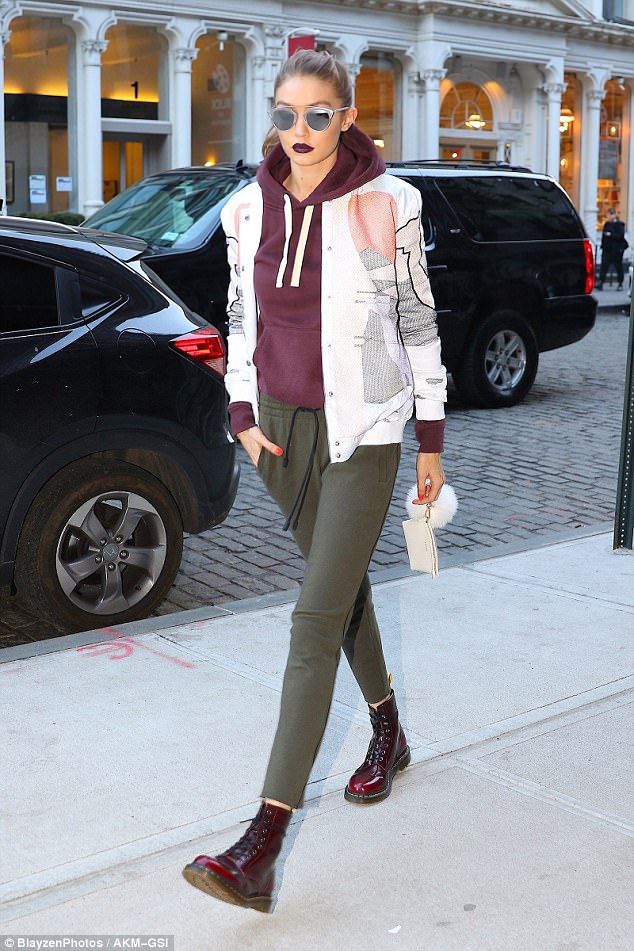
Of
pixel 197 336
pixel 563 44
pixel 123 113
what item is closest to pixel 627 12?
pixel 563 44

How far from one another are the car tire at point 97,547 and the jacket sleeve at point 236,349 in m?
1.96

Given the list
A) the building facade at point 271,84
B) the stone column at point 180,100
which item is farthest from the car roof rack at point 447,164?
the stone column at point 180,100

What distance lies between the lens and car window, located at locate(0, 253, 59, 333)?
526 centimetres

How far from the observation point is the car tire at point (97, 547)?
5.26 metres

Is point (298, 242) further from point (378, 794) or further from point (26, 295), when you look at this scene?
point (26, 295)

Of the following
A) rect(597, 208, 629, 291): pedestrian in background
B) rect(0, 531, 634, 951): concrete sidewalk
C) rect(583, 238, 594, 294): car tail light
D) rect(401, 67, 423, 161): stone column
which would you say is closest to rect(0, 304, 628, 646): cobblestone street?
rect(0, 531, 634, 951): concrete sidewalk

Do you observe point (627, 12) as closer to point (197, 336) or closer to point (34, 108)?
point (34, 108)

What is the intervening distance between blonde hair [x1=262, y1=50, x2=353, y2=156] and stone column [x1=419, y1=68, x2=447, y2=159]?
101ft

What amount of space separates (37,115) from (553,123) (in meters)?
15.7

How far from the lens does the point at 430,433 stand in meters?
3.42

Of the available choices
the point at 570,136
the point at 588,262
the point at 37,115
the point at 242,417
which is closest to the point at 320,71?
the point at 242,417

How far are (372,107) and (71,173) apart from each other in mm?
9657

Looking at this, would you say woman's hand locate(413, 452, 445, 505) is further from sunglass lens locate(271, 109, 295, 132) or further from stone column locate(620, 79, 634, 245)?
stone column locate(620, 79, 634, 245)

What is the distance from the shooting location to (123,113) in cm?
2853
